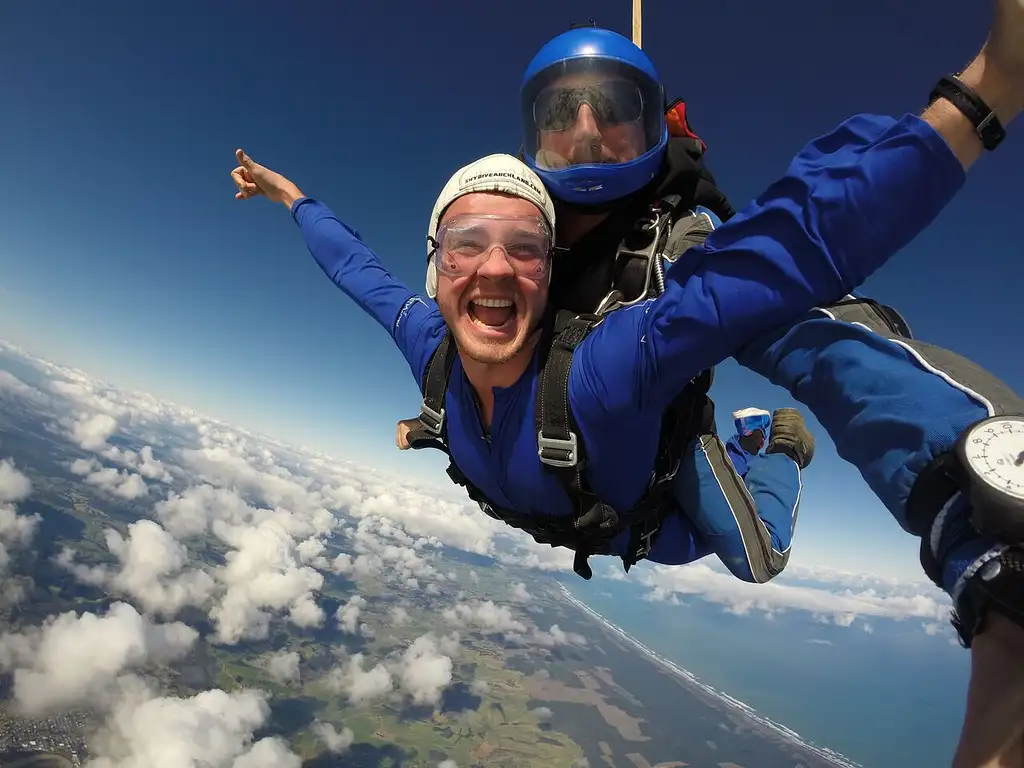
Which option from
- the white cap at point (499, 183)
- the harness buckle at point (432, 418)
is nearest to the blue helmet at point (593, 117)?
the white cap at point (499, 183)

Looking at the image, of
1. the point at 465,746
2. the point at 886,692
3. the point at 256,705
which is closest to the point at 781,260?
the point at 465,746

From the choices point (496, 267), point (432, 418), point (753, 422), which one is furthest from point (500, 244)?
point (753, 422)

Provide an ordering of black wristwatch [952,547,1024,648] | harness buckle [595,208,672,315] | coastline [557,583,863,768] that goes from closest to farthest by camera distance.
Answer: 1. black wristwatch [952,547,1024,648]
2. harness buckle [595,208,672,315]
3. coastline [557,583,863,768]

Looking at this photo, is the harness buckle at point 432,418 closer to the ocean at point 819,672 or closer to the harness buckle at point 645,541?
the harness buckle at point 645,541

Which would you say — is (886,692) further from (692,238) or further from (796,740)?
(692,238)

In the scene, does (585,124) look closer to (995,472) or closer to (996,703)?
(995,472)

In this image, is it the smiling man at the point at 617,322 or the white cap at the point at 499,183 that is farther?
the white cap at the point at 499,183

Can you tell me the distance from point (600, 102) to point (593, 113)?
0.23ft

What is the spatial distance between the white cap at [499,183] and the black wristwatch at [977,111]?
1176mm

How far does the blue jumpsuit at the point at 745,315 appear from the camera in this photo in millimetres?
849

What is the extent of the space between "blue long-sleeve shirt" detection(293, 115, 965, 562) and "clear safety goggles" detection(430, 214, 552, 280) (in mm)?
351

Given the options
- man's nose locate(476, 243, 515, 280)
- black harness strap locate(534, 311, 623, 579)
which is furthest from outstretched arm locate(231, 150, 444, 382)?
black harness strap locate(534, 311, 623, 579)

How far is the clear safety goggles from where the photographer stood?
1727mm

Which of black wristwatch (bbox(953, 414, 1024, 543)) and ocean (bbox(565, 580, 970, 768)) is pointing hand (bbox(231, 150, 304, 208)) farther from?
ocean (bbox(565, 580, 970, 768))
